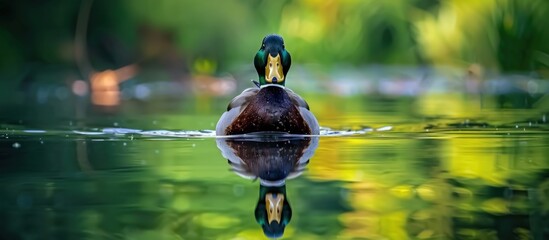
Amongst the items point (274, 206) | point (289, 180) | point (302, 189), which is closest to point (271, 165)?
point (289, 180)

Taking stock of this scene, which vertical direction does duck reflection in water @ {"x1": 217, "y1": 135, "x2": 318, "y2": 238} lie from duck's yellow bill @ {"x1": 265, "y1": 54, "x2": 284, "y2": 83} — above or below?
below

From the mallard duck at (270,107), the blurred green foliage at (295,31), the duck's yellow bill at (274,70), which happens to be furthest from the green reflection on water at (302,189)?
the blurred green foliage at (295,31)

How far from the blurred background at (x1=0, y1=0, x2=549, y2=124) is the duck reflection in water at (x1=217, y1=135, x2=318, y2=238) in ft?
22.6

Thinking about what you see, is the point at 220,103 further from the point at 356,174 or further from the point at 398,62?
the point at 356,174

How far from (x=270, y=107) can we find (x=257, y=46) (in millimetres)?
11024

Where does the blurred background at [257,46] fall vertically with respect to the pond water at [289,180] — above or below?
above

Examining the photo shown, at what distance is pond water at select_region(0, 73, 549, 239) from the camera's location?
411cm

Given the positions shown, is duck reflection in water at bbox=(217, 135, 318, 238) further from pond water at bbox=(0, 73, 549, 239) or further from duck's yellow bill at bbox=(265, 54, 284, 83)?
duck's yellow bill at bbox=(265, 54, 284, 83)

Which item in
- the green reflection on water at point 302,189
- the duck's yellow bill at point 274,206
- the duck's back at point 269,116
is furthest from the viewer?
the duck's back at point 269,116

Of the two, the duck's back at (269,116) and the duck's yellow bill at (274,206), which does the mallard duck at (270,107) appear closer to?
the duck's back at (269,116)

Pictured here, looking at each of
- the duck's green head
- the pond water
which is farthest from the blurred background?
the duck's green head

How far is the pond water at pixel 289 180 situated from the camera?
411 cm

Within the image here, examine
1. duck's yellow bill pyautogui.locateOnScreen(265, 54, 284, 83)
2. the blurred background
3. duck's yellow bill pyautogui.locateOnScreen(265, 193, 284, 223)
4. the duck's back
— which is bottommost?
duck's yellow bill pyautogui.locateOnScreen(265, 193, 284, 223)

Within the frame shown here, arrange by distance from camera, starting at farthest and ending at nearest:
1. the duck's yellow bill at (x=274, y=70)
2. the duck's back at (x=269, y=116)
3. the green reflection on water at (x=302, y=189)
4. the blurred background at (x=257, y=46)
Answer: the blurred background at (x=257, y=46) < the duck's yellow bill at (x=274, y=70) < the duck's back at (x=269, y=116) < the green reflection on water at (x=302, y=189)
